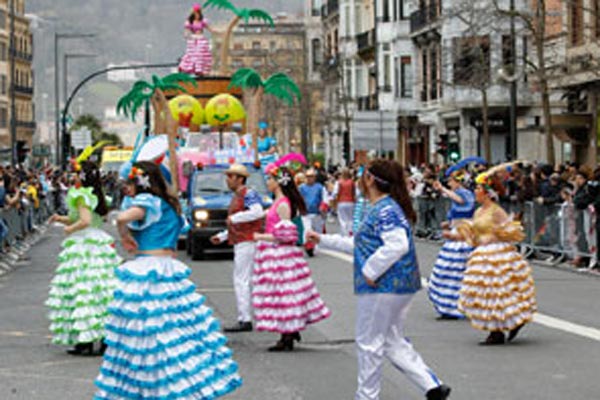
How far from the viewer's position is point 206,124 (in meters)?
29.0

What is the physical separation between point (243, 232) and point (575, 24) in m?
26.0

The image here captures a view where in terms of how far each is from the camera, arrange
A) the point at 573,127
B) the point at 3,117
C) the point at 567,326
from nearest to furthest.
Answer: the point at 567,326 → the point at 573,127 → the point at 3,117

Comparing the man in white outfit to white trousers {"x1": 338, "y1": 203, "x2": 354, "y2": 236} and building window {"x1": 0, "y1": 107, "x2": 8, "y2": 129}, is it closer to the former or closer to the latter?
white trousers {"x1": 338, "y1": 203, "x2": 354, "y2": 236}

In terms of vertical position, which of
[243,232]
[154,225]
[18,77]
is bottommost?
[243,232]

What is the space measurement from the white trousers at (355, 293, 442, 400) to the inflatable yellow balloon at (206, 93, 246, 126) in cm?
2049

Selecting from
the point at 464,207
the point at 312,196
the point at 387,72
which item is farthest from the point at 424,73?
the point at 464,207

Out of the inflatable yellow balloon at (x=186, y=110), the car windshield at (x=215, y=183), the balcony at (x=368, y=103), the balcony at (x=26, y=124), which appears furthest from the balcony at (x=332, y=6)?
the car windshield at (x=215, y=183)

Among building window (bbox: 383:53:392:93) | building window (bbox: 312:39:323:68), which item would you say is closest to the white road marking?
building window (bbox: 383:53:392:93)

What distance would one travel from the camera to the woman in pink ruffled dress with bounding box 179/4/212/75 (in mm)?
32656

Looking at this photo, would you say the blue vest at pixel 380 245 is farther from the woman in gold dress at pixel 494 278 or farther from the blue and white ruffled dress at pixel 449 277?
the blue and white ruffled dress at pixel 449 277

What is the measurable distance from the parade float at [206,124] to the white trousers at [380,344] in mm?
14673

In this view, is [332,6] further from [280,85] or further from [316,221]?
[316,221]

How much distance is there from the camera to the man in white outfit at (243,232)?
13.0 m

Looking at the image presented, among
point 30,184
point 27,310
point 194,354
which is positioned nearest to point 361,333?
point 194,354
